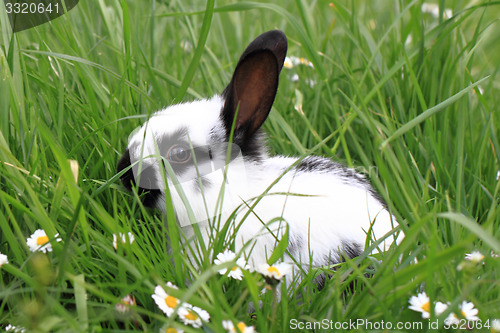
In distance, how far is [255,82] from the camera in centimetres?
247

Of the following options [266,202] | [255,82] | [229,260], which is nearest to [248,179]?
[266,202]

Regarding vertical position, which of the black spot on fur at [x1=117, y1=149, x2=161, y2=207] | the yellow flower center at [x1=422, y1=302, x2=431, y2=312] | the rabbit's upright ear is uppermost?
the rabbit's upright ear

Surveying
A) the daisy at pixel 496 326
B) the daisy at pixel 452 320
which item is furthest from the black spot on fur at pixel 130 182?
the daisy at pixel 496 326

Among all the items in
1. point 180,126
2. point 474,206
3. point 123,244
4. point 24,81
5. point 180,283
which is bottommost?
point 474,206

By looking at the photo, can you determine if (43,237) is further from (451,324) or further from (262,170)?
(451,324)

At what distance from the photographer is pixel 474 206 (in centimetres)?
282

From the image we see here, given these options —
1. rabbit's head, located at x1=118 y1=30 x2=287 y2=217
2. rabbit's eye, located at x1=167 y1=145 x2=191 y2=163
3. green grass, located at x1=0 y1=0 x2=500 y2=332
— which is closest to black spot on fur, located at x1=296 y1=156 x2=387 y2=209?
green grass, located at x1=0 y1=0 x2=500 y2=332

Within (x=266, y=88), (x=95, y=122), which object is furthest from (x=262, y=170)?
(x=95, y=122)

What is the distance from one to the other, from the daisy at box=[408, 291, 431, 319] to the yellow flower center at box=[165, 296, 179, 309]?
0.73 metres

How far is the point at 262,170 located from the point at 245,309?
0.86 m

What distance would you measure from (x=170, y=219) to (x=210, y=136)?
694mm

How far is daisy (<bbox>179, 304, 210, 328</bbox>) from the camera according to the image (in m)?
1.68

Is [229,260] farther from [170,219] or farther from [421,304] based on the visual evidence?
[421,304]

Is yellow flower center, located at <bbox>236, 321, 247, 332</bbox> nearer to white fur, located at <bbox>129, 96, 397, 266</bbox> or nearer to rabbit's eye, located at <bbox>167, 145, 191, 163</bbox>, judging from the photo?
white fur, located at <bbox>129, 96, 397, 266</bbox>
